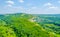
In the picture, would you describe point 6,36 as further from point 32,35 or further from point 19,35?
point 32,35

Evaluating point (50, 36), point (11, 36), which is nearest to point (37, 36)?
point (50, 36)

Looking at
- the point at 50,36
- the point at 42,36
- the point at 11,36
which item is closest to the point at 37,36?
the point at 42,36

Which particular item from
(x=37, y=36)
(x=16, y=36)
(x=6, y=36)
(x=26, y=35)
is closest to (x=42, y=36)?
(x=37, y=36)

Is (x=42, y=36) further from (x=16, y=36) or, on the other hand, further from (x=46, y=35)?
(x=16, y=36)

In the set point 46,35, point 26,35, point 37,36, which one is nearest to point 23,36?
point 26,35

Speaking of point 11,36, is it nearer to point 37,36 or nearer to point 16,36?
point 16,36

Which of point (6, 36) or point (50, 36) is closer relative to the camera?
point (6, 36)

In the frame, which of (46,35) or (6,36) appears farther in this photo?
(46,35)
